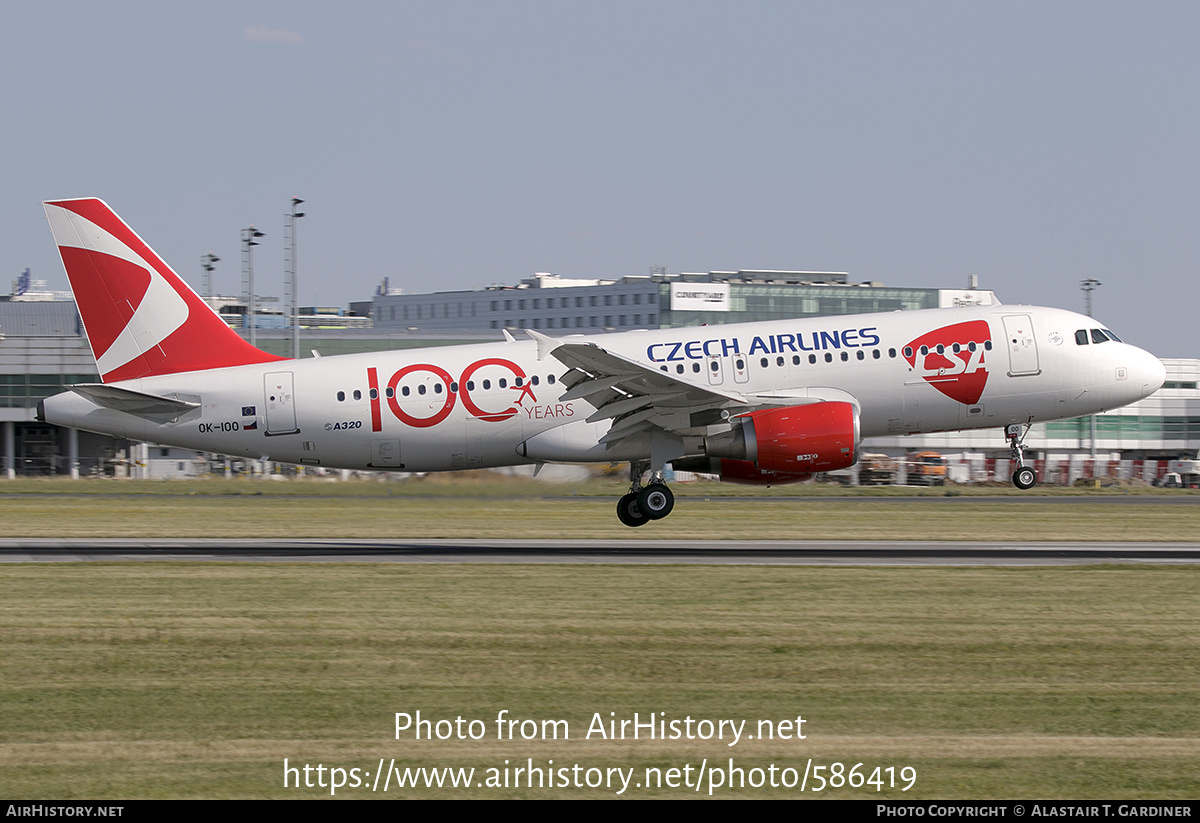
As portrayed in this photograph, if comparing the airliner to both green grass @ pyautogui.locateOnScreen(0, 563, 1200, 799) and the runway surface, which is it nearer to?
the runway surface

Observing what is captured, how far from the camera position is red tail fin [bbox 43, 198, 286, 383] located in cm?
2964

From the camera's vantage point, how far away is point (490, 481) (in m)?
32.2

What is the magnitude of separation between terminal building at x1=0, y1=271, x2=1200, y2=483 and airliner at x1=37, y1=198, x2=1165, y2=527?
28.9ft

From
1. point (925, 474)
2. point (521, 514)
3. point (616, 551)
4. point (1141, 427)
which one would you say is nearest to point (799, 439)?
point (616, 551)

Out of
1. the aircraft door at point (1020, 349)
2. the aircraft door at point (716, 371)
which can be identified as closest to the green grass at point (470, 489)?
the aircraft door at point (716, 371)

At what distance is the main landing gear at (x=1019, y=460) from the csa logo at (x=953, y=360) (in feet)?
5.67

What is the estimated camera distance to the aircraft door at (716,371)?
2906 centimetres

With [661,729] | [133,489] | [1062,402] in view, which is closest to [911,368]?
[1062,402]

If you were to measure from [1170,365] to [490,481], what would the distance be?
96.1 m

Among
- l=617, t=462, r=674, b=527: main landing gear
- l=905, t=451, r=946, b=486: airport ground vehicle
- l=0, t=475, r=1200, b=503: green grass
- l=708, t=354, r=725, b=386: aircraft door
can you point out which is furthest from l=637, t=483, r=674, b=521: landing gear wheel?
l=905, t=451, r=946, b=486: airport ground vehicle

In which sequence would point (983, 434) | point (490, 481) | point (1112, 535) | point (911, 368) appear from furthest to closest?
point (983, 434) < point (1112, 535) < point (490, 481) < point (911, 368)

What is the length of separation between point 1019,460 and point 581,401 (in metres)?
10.6

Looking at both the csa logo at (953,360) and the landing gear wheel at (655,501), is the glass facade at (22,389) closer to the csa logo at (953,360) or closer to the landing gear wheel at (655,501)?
the landing gear wheel at (655,501)
